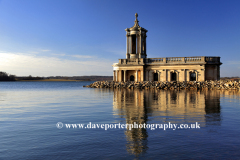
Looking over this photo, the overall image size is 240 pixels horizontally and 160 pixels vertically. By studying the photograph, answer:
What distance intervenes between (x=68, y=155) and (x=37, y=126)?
17.1 feet

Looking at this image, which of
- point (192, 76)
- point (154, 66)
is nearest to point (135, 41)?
point (154, 66)

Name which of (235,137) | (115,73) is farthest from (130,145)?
(115,73)

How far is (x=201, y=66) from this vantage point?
164 feet

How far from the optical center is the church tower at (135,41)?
57.2 m

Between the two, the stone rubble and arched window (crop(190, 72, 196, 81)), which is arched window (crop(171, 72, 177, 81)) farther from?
the stone rubble

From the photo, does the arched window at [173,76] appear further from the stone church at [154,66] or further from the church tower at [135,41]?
the church tower at [135,41]

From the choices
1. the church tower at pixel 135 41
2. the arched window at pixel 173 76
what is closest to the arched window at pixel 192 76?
the arched window at pixel 173 76

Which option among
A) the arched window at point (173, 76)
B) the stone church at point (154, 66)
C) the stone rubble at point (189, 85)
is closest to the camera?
the stone rubble at point (189, 85)

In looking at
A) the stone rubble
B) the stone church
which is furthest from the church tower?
the stone rubble

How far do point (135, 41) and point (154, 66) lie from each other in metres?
9.01

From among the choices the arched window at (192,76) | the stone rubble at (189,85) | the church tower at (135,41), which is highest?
the church tower at (135,41)

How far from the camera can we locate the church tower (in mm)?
57156

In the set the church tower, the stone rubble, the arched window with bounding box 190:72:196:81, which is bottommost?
the stone rubble

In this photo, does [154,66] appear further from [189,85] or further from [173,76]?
[189,85]
